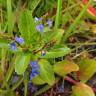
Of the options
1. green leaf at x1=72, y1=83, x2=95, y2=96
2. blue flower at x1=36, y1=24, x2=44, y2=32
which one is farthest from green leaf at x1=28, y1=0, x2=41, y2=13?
green leaf at x1=72, y1=83, x2=95, y2=96

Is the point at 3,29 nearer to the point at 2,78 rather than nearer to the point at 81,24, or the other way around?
the point at 2,78

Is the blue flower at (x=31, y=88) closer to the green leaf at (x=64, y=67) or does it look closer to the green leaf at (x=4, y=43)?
the green leaf at (x=64, y=67)

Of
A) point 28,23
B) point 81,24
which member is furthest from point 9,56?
point 81,24

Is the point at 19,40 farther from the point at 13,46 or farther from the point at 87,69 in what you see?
the point at 87,69

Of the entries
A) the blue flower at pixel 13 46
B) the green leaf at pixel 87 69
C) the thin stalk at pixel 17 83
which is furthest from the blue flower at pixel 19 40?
the green leaf at pixel 87 69

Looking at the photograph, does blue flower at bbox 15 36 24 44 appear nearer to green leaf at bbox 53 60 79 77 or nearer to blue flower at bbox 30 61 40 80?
blue flower at bbox 30 61 40 80

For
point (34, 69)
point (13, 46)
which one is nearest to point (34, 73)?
point (34, 69)
